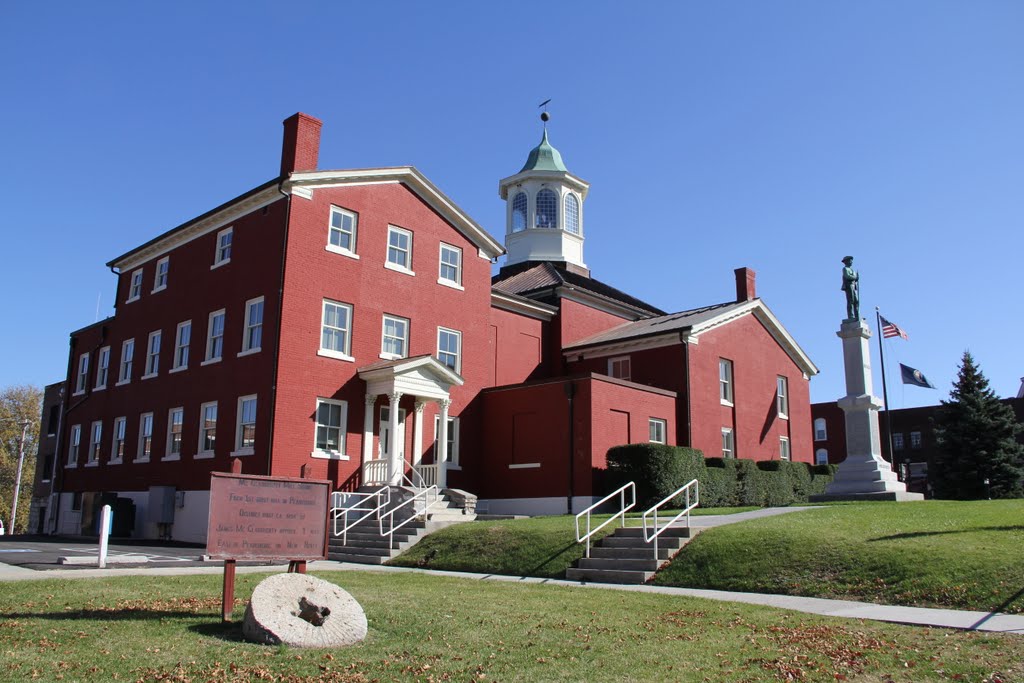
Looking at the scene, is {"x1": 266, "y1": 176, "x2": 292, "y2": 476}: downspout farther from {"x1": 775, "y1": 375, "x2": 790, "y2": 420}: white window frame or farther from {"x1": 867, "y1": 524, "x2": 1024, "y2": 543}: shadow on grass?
{"x1": 775, "y1": 375, "x2": 790, "y2": 420}: white window frame

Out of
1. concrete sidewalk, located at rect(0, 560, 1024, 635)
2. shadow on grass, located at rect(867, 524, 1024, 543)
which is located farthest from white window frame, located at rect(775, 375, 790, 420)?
concrete sidewalk, located at rect(0, 560, 1024, 635)

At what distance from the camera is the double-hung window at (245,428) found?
24656mm

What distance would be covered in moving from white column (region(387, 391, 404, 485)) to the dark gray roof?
1081cm

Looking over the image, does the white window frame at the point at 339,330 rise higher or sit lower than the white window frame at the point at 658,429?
higher

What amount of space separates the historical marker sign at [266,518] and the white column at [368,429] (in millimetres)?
15017

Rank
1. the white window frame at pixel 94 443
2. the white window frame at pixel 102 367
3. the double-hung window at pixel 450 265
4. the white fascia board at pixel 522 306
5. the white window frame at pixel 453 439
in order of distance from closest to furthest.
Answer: the white window frame at pixel 453 439
the double-hung window at pixel 450 265
the white window frame at pixel 94 443
the white fascia board at pixel 522 306
the white window frame at pixel 102 367

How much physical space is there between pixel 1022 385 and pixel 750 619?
239ft

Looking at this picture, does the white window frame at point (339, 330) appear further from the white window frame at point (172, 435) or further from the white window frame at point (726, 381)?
the white window frame at point (726, 381)

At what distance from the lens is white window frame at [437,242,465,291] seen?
29688 mm

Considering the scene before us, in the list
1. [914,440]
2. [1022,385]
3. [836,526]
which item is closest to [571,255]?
[836,526]

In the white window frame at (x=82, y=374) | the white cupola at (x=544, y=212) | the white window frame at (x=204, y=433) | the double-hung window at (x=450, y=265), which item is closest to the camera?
the white window frame at (x=204, y=433)

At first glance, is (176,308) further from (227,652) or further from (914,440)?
(914,440)

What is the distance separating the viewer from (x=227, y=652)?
26.4 feet


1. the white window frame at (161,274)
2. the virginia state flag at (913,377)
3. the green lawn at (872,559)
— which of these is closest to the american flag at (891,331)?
the virginia state flag at (913,377)
